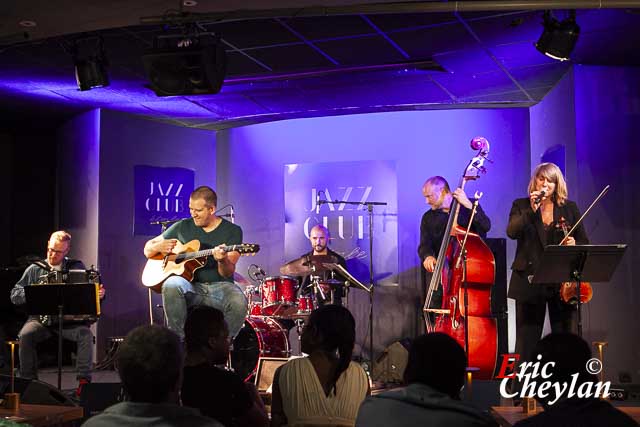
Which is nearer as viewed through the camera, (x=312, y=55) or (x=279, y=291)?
(x=312, y=55)

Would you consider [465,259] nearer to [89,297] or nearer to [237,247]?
[237,247]

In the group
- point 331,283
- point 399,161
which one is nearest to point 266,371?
point 331,283

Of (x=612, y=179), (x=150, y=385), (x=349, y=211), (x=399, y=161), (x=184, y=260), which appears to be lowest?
(x=150, y=385)

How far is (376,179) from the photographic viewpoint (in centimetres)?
1068

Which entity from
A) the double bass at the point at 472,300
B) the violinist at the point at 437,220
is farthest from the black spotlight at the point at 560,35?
the violinist at the point at 437,220

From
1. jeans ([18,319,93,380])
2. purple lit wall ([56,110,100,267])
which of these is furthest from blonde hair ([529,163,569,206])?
purple lit wall ([56,110,100,267])

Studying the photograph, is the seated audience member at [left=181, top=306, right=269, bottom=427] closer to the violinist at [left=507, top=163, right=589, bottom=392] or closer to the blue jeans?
the violinist at [left=507, top=163, right=589, bottom=392]

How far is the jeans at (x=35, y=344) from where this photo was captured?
305 inches

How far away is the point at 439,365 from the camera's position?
2697mm

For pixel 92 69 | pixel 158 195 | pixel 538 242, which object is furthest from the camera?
pixel 158 195

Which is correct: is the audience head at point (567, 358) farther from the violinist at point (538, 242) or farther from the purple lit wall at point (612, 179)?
the purple lit wall at point (612, 179)

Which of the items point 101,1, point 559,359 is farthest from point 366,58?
point 559,359

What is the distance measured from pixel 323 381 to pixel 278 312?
5.07 meters

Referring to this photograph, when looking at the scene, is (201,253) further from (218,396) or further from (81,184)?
(81,184)
